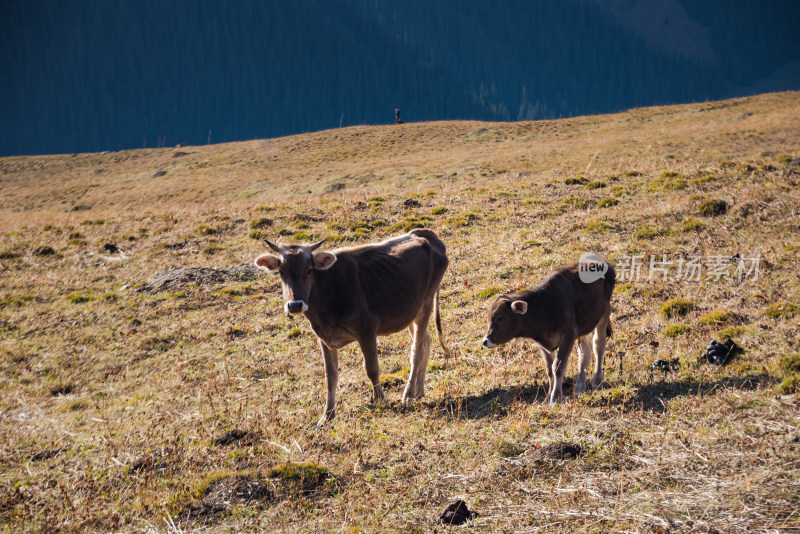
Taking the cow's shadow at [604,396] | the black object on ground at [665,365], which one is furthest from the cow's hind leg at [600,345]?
the black object on ground at [665,365]

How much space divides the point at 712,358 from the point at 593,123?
66.8 m

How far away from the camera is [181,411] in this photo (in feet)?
36.6

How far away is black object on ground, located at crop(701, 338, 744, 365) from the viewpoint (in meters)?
9.44

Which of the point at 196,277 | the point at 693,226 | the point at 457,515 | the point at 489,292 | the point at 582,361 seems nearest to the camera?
the point at 457,515

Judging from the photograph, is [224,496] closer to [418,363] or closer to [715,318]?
[418,363]

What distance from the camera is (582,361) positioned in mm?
10016

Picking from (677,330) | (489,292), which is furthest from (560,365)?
(489,292)

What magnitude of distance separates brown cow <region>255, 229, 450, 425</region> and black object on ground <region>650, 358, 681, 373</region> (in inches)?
150

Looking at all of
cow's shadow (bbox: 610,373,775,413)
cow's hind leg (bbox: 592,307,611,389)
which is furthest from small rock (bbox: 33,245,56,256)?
cow's shadow (bbox: 610,373,775,413)

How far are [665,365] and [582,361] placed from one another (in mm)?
1259

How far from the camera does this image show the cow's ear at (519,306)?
951 cm

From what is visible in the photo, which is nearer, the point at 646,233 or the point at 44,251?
the point at 646,233

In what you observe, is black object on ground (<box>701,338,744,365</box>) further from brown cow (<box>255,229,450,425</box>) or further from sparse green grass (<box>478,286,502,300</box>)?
sparse green grass (<box>478,286,502,300</box>)

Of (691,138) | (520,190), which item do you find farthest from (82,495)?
(691,138)
